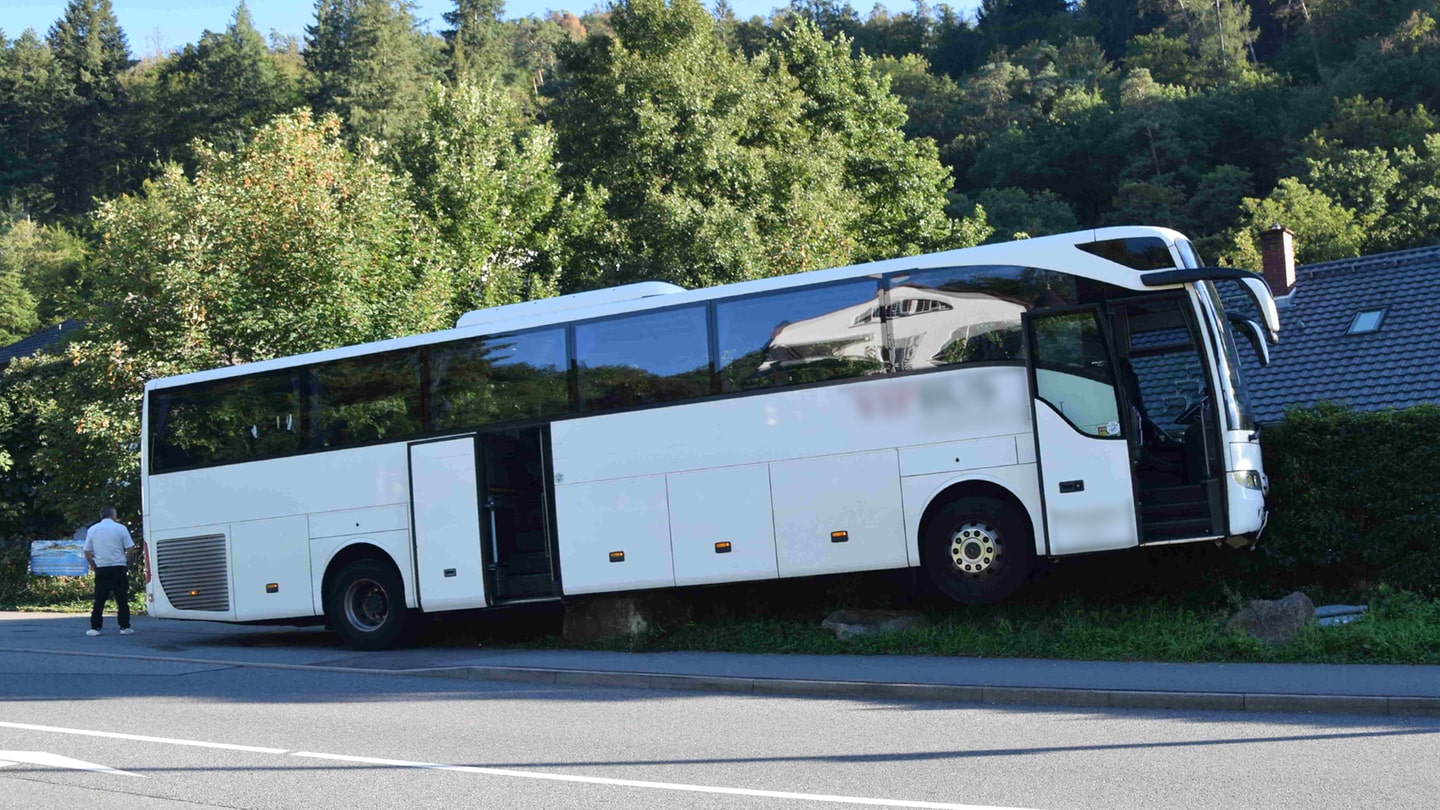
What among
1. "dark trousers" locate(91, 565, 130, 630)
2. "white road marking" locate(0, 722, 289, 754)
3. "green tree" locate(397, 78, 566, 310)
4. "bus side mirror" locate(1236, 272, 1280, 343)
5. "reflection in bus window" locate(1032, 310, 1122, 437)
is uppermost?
"green tree" locate(397, 78, 566, 310)

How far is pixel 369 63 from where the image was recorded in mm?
76375

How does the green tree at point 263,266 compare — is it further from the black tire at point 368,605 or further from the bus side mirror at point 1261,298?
the bus side mirror at point 1261,298

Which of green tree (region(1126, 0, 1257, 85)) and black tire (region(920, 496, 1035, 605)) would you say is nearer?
black tire (region(920, 496, 1035, 605))

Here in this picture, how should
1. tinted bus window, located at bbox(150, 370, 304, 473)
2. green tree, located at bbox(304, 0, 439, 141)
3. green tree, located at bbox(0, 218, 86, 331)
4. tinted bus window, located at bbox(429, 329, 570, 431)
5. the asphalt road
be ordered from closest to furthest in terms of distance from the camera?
the asphalt road < tinted bus window, located at bbox(429, 329, 570, 431) < tinted bus window, located at bbox(150, 370, 304, 473) < green tree, located at bbox(0, 218, 86, 331) < green tree, located at bbox(304, 0, 439, 141)

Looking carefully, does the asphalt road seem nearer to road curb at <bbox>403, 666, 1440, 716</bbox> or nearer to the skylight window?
road curb at <bbox>403, 666, 1440, 716</bbox>

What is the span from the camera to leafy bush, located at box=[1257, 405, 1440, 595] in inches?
508

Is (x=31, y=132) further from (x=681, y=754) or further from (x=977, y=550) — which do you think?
(x=681, y=754)

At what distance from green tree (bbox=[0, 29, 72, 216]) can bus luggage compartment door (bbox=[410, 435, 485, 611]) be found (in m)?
75.5

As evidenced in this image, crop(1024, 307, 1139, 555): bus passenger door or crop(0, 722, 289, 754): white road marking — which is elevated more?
crop(1024, 307, 1139, 555): bus passenger door

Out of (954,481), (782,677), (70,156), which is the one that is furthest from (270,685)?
(70,156)

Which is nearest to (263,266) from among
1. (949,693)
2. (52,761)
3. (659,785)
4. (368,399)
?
(368,399)

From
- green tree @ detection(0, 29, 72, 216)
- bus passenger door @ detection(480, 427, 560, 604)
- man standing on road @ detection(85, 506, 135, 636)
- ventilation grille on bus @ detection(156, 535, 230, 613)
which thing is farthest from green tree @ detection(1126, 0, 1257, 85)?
ventilation grille on bus @ detection(156, 535, 230, 613)

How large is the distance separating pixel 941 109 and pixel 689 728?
82.1 meters

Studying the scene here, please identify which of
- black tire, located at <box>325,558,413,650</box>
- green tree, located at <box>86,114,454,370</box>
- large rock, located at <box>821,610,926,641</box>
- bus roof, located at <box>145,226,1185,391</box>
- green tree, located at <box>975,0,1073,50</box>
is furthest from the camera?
green tree, located at <box>975,0,1073,50</box>
